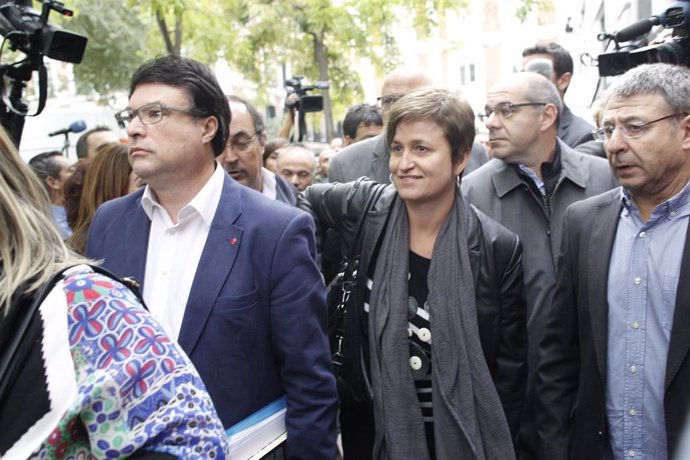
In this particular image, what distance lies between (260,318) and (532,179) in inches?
69.4

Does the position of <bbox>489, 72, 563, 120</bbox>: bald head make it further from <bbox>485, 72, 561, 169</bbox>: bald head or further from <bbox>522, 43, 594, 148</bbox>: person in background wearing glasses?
<bbox>522, 43, 594, 148</bbox>: person in background wearing glasses

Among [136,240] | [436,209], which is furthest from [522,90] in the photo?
[136,240]

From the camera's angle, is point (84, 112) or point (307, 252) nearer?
point (307, 252)

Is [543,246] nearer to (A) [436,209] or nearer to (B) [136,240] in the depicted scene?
(A) [436,209]

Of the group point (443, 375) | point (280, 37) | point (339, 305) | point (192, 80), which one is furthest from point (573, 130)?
point (280, 37)

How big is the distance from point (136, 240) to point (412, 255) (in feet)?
3.48

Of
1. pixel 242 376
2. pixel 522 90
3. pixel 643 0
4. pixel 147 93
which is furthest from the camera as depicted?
pixel 643 0

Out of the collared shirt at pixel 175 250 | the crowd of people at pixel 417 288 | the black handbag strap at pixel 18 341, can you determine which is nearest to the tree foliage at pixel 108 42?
the crowd of people at pixel 417 288

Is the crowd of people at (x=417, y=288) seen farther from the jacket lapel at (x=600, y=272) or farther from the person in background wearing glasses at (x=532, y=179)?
the person in background wearing glasses at (x=532, y=179)

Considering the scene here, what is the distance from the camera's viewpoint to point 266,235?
2701 mm

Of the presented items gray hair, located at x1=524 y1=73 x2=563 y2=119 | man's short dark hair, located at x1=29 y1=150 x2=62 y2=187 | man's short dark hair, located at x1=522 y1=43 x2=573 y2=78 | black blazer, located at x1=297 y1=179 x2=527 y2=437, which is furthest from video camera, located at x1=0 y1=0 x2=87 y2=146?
man's short dark hair, located at x1=522 y1=43 x2=573 y2=78

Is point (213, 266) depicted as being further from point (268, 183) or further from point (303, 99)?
point (303, 99)

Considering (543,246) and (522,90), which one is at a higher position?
(522,90)

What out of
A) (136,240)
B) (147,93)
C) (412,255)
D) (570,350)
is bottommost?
(570,350)
